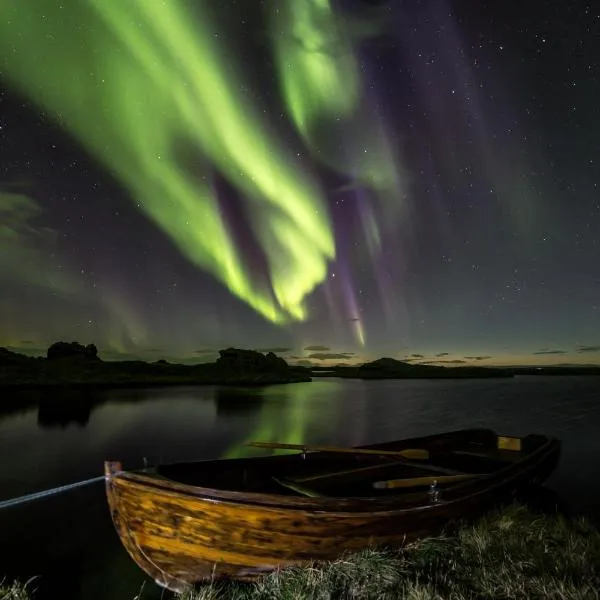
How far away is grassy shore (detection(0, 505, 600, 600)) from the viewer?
Result: 5766mm

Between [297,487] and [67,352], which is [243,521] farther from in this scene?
[67,352]

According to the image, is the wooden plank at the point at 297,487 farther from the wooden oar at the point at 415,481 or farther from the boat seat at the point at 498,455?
the boat seat at the point at 498,455

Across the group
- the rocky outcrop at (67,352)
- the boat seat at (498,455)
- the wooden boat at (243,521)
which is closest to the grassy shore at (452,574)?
the wooden boat at (243,521)

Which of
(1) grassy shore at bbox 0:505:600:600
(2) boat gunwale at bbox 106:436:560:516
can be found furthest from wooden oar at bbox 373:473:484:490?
(1) grassy shore at bbox 0:505:600:600

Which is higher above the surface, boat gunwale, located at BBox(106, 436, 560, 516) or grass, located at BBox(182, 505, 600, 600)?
boat gunwale, located at BBox(106, 436, 560, 516)

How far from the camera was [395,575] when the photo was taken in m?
6.38

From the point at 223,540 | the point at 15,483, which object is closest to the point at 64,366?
the point at 15,483

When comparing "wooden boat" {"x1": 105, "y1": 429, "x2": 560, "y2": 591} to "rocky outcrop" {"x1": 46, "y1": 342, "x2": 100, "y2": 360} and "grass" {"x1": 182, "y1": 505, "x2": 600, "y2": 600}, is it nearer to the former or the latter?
"grass" {"x1": 182, "y1": 505, "x2": 600, "y2": 600}

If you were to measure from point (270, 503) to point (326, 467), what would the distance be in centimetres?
468

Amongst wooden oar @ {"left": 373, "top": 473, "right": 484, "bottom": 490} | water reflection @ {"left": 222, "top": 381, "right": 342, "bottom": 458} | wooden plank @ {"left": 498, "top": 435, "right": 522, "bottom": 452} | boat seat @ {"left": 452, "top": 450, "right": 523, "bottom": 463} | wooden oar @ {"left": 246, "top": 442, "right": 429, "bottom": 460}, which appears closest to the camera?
wooden oar @ {"left": 373, "top": 473, "right": 484, "bottom": 490}

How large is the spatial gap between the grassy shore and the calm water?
2.52 m

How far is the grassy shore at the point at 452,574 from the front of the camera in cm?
577

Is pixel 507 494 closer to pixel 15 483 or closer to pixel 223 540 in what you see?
pixel 223 540

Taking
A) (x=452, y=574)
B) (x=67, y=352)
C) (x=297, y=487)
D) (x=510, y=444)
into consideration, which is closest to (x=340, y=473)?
(x=297, y=487)
